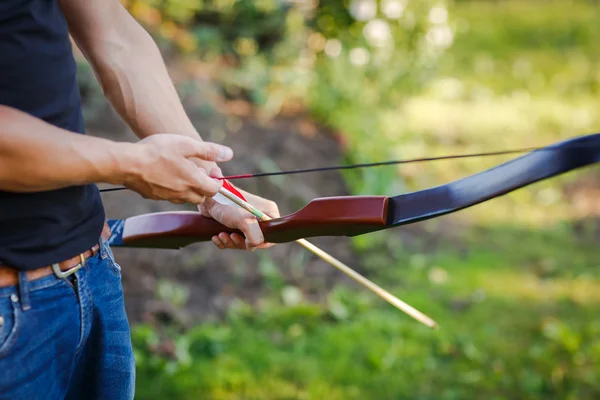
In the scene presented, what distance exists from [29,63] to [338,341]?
224 cm

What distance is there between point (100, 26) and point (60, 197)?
37cm

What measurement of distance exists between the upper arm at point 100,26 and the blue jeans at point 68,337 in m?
0.36

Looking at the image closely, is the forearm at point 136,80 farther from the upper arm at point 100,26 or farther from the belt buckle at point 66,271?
the belt buckle at point 66,271

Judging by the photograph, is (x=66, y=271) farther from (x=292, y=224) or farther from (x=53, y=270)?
(x=292, y=224)

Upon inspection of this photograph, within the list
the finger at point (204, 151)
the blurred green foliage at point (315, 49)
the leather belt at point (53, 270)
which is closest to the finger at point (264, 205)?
the finger at point (204, 151)

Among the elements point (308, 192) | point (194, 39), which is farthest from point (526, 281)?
point (194, 39)

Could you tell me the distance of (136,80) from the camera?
4.74ft

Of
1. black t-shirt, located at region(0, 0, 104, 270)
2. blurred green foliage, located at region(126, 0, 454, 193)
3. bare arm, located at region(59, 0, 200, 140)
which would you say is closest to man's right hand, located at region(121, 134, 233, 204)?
black t-shirt, located at region(0, 0, 104, 270)

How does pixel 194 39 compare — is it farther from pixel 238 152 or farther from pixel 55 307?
pixel 55 307

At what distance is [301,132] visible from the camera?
15.4 ft

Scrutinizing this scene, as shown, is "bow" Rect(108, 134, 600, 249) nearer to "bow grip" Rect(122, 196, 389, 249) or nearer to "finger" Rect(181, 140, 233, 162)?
"bow grip" Rect(122, 196, 389, 249)

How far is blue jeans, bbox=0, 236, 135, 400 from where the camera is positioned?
116cm

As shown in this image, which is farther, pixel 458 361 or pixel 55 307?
pixel 458 361

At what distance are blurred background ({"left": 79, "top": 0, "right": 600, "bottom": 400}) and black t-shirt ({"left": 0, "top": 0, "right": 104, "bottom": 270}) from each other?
1616mm
